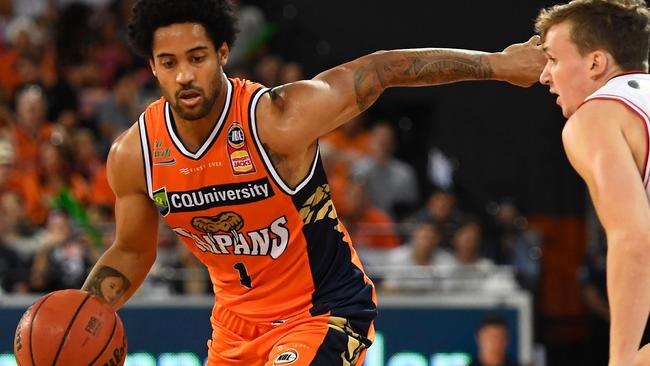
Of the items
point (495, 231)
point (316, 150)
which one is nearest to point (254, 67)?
point (495, 231)

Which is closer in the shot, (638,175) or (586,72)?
(638,175)

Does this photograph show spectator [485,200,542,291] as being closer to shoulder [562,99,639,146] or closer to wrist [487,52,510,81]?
wrist [487,52,510,81]

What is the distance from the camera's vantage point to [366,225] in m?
10.0

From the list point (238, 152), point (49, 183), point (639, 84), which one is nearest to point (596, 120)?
point (639, 84)

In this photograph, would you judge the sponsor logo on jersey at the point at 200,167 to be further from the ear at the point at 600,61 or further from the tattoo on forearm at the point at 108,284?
the ear at the point at 600,61

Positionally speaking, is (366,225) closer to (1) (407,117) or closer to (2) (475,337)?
(2) (475,337)

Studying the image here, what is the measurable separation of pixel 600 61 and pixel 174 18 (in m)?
1.85

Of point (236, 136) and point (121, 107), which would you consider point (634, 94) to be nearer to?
point (236, 136)

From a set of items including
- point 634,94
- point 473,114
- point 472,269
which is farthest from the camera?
point 473,114

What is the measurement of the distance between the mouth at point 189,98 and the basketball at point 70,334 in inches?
35.6

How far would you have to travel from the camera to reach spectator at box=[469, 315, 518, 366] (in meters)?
8.27

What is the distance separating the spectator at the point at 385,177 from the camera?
11.0 meters

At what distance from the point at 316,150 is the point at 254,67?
8.30m

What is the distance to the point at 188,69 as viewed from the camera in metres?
4.70
